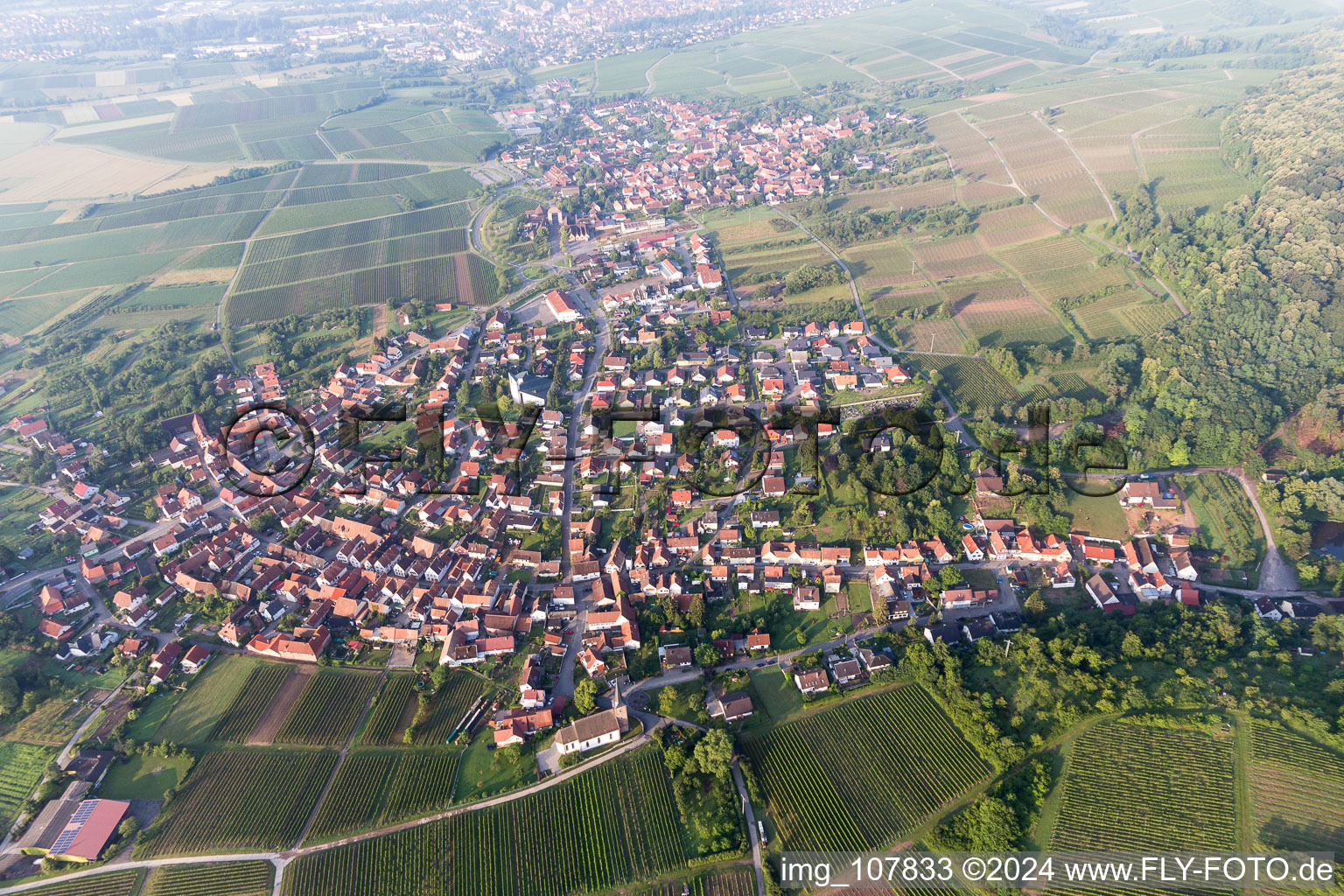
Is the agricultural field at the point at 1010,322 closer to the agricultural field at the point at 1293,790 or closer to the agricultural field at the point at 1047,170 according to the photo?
the agricultural field at the point at 1047,170

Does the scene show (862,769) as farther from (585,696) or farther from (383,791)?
(383,791)

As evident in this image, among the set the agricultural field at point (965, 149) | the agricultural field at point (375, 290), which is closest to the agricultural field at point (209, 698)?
the agricultural field at point (375, 290)

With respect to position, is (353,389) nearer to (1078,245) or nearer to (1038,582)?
(1038,582)

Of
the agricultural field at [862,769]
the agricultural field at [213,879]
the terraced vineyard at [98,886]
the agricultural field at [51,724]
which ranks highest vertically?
the agricultural field at [862,769]

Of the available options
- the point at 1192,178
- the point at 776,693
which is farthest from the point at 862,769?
the point at 1192,178

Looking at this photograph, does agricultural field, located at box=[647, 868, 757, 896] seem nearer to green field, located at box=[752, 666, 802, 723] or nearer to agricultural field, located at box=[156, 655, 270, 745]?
green field, located at box=[752, 666, 802, 723]

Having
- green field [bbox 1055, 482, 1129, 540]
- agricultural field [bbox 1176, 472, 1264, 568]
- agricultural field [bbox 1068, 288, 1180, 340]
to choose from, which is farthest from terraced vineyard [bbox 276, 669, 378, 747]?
agricultural field [bbox 1068, 288, 1180, 340]
